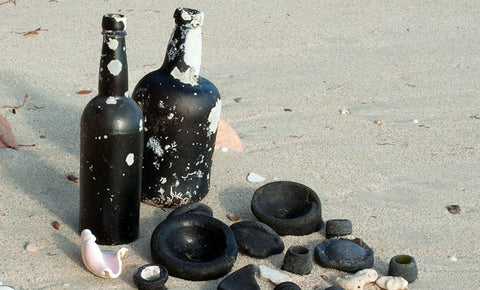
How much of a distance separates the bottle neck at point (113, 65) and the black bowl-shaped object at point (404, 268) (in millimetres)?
1429

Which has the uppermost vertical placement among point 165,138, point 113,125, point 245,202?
point 113,125

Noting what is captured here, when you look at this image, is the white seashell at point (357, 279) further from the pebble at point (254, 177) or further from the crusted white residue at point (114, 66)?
the crusted white residue at point (114, 66)

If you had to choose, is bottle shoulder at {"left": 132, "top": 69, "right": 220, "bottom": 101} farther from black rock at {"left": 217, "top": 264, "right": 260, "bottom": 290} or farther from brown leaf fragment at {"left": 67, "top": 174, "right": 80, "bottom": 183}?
black rock at {"left": 217, "top": 264, "right": 260, "bottom": 290}

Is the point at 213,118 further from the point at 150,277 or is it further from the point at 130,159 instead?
the point at 150,277

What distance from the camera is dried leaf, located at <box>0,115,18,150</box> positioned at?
163 inches

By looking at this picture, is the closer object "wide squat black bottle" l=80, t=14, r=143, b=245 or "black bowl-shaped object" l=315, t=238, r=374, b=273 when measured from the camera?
"wide squat black bottle" l=80, t=14, r=143, b=245

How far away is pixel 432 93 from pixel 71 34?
116 inches

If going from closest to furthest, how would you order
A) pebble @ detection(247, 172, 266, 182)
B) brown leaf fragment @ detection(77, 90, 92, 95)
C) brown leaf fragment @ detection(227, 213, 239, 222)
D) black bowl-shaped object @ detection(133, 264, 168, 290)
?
black bowl-shaped object @ detection(133, 264, 168, 290), brown leaf fragment @ detection(227, 213, 239, 222), pebble @ detection(247, 172, 266, 182), brown leaf fragment @ detection(77, 90, 92, 95)

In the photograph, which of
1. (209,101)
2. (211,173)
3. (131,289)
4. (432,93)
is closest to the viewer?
(131,289)

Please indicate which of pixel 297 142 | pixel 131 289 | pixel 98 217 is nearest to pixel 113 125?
pixel 98 217

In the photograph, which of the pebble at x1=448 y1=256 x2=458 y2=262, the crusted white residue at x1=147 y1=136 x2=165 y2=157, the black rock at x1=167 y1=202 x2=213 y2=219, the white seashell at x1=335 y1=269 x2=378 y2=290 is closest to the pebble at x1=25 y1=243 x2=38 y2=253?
the black rock at x1=167 y1=202 x2=213 y2=219

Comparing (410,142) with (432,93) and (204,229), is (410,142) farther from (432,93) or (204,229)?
(204,229)

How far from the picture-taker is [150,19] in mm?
6453

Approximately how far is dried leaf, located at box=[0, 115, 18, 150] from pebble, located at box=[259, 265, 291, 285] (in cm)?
176
